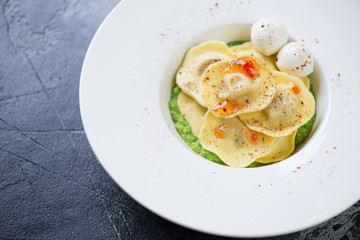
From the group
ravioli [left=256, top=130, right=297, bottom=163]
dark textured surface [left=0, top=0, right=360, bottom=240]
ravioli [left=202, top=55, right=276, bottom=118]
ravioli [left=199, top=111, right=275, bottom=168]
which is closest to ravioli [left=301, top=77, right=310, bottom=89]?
ravioli [left=202, top=55, right=276, bottom=118]

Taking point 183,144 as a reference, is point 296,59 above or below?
above

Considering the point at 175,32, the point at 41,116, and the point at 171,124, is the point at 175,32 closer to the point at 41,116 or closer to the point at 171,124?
the point at 171,124

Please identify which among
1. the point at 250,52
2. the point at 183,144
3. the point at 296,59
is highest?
the point at 296,59

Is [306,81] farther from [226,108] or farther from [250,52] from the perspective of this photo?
[226,108]

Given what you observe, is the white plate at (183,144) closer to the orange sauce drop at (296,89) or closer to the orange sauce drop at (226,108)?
the orange sauce drop at (296,89)

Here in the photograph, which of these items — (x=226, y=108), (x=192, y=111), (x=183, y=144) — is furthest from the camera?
(x=192, y=111)

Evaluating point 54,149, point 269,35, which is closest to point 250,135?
point 269,35

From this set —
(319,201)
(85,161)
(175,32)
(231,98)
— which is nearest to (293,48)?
(231,98)

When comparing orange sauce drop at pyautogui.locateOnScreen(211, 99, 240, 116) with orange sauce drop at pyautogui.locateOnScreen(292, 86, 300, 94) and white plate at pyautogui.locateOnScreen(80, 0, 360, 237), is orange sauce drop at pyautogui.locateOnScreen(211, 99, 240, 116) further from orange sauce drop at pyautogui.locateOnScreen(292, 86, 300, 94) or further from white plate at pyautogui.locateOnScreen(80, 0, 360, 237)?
orange sauce drop at pyautogui.locateOnScreen(292, 86, 300, 94)
